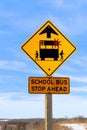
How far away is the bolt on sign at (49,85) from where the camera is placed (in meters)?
13.9

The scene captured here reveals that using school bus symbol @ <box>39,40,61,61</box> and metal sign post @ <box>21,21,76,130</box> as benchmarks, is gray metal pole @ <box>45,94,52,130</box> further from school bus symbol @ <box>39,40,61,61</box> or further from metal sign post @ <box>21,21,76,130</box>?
school bus symbol @ <box>39,40,61,61</box>

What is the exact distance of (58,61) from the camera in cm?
1383

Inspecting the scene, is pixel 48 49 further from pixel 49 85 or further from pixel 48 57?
pixel 49 85

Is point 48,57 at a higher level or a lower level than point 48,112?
higher

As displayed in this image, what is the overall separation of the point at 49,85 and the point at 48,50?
0.70m

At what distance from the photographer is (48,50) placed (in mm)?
13867

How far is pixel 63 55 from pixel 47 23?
748 millimetres

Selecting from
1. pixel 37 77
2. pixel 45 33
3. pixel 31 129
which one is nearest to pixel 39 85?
pixel 37 77

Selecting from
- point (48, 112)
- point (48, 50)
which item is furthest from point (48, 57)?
point (48, 112)

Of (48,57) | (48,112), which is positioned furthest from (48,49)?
(48,112)

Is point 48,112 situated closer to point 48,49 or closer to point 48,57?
point 48,57

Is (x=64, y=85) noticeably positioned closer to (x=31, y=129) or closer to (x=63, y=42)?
(x=63, y=42)

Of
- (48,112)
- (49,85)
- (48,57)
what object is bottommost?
(48,112)

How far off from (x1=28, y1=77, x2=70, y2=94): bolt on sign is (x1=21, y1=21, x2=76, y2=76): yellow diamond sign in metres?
0.18
